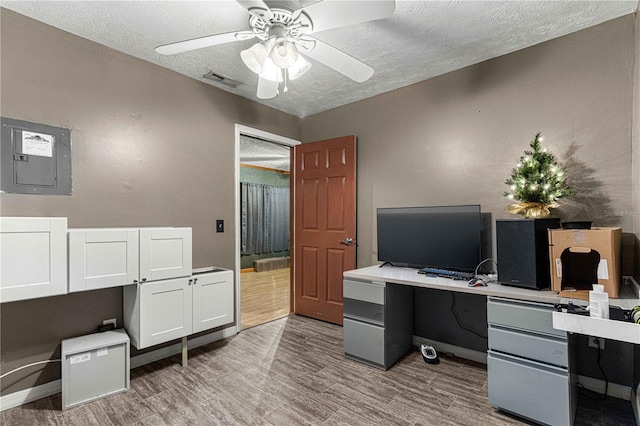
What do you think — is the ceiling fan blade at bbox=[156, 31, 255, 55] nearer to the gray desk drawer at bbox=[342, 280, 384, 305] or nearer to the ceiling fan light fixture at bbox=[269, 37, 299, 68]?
the ceiling fan light fixture at bbox=[269, 37, 299, 68]

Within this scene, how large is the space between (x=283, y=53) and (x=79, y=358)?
2.32 metres

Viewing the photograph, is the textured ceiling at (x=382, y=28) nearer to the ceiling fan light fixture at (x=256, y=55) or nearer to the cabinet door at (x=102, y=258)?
the ceiling fan light fixture at (x=256, y=55)

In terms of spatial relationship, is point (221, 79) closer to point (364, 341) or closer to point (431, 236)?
point (431, 236)

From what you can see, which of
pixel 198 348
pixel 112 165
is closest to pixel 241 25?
pixel 112 165

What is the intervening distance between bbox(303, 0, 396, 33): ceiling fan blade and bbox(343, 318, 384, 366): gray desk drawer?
215cm

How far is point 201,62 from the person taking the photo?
104 inches

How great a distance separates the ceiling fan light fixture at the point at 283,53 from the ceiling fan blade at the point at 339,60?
17cm

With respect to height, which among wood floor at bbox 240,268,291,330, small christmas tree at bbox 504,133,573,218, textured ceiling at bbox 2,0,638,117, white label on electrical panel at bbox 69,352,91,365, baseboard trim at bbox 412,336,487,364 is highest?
textured ceiling at bbox 2,0,638,117

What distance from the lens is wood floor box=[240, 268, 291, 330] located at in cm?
383

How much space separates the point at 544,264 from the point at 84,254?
3.01 m

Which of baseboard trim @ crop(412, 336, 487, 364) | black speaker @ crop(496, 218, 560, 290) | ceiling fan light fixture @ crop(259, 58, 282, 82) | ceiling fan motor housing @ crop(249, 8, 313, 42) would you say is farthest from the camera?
baseboard trim @ crop(412, 336, 487, 364)

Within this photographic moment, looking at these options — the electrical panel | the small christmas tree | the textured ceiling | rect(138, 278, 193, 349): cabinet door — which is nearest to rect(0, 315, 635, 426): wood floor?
rect(138, 278, 193, 349): cabinet door

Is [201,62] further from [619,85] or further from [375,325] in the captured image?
[619,85]

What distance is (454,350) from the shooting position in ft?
9.04
